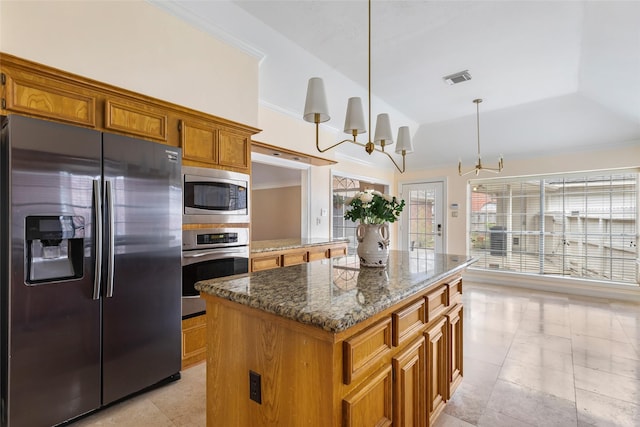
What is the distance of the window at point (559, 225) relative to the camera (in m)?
4.79

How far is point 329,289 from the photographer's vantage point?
129 cm

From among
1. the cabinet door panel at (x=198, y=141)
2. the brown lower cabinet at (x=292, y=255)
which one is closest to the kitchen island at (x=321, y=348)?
the cabinet door panel at (x=198, y=141)

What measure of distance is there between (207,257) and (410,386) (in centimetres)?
183

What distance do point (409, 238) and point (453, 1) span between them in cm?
499

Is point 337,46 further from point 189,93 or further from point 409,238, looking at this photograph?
point 409,238

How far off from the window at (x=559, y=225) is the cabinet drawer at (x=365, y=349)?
426cm

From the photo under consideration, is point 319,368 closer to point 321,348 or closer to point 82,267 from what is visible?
point 321,348

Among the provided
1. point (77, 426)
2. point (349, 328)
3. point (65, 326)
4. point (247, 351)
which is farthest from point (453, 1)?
point (77, 426)

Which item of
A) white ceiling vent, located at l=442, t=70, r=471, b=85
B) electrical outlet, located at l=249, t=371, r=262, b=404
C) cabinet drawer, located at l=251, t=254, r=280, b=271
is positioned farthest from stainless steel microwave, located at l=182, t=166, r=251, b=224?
white ceiling vent, located at l=442, t=70, r=471, b=85

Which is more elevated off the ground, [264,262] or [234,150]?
[234,150]

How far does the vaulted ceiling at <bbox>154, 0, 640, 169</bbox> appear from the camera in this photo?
8.05ft

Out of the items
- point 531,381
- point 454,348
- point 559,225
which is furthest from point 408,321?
point 559,225

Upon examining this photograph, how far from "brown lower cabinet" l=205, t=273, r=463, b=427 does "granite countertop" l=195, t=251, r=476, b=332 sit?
51mm

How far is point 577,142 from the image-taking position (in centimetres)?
486
